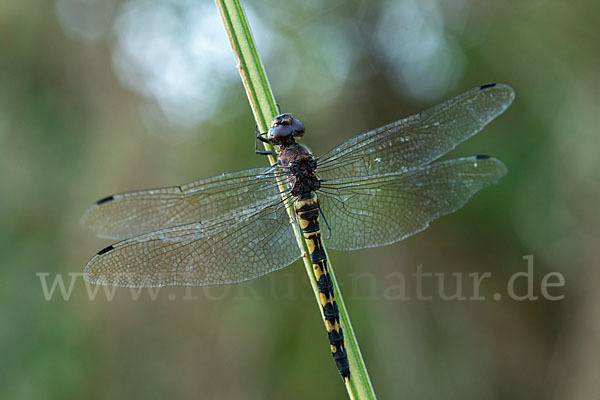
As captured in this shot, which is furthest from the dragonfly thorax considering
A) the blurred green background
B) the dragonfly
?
the blurred green background

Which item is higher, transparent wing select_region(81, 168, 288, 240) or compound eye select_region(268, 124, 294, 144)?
compound eye select_region(268, 124, 294, 144)

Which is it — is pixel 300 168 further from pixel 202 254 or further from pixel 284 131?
pixel 202 254

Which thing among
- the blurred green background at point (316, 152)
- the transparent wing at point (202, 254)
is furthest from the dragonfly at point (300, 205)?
the blurred green background at point (316, 152)

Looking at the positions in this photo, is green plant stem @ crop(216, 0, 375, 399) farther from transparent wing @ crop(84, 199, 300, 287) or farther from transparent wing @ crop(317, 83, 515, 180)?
transparent wing @ crop(317, 83, 515, 180)

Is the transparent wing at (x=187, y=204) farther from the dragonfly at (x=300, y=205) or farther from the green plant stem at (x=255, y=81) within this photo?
the green plant stem at (x=255, y=81)

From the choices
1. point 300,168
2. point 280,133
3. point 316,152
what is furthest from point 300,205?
point 316,152
